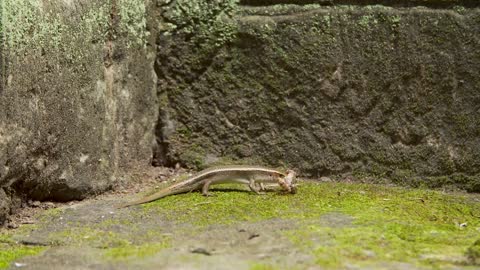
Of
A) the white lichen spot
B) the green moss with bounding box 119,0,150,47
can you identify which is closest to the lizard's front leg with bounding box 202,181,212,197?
the white lichen spot

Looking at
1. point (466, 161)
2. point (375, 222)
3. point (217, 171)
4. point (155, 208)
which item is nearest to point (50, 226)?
point (155, 208)

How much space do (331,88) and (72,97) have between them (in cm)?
112

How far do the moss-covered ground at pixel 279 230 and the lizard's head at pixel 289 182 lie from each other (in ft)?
0.17

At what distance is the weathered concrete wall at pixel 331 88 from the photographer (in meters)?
3.82

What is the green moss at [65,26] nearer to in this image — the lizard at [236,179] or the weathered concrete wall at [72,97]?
the weathered concrete wall at [72,97]

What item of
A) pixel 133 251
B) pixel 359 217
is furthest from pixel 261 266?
pixel 359 217

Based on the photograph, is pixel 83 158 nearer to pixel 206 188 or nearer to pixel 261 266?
pixel 206 188

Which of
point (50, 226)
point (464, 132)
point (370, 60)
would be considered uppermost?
point (370, 60)

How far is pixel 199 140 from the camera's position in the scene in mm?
4070

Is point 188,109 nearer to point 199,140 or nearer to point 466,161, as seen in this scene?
point 199,140

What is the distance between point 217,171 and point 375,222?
893 mm

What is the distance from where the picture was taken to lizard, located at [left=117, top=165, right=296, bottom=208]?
372 cm

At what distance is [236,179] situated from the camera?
384 cm

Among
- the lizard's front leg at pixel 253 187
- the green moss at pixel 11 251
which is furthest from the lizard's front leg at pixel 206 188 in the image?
the green moss at pixel 11 251
